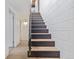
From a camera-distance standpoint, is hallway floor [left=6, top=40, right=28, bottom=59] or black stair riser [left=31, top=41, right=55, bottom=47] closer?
black stair riser [left=31, top=41, right=55, bottom=47]

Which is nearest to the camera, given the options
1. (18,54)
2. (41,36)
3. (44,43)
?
(44,43)

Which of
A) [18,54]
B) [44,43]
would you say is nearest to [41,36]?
[44,43]

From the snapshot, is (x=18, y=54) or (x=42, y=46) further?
(x=18, y=54)

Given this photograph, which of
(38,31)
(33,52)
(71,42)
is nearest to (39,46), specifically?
(33,52)

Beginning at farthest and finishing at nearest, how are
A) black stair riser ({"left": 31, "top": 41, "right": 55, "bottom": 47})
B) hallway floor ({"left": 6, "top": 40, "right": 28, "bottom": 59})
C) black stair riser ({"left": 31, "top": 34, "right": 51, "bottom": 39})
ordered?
hallway floor ({"left": 6, "top": 40, "right": 28, "bottom": 59}) → black stair riser ({"left": 31, "top": 34, "right": 51, "bottom": 39}) → black stair riser ({"left": 31, "top": 41, "right": 55, "bottom": 47})

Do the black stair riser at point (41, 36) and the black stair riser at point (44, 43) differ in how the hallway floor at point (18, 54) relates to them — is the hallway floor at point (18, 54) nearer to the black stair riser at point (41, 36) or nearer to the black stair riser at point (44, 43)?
the black stair riser at point (44, 43)

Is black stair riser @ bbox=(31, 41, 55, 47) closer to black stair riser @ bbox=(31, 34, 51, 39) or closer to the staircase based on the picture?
the staircase

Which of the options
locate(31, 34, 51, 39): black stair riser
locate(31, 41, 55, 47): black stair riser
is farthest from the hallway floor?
locate(31, 34, 51, 39): black stair riser

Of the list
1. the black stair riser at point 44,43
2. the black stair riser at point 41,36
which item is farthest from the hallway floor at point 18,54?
the black stair riser at point 41,36

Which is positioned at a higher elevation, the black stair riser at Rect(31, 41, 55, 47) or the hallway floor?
the black stair riser at Rect(31, 41, 55, 47)

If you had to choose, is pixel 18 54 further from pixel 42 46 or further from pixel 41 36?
pixel 42 46

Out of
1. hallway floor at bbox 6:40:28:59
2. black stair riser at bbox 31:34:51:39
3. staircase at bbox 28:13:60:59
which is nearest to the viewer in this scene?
staircase at bbox 28:13:60:59
